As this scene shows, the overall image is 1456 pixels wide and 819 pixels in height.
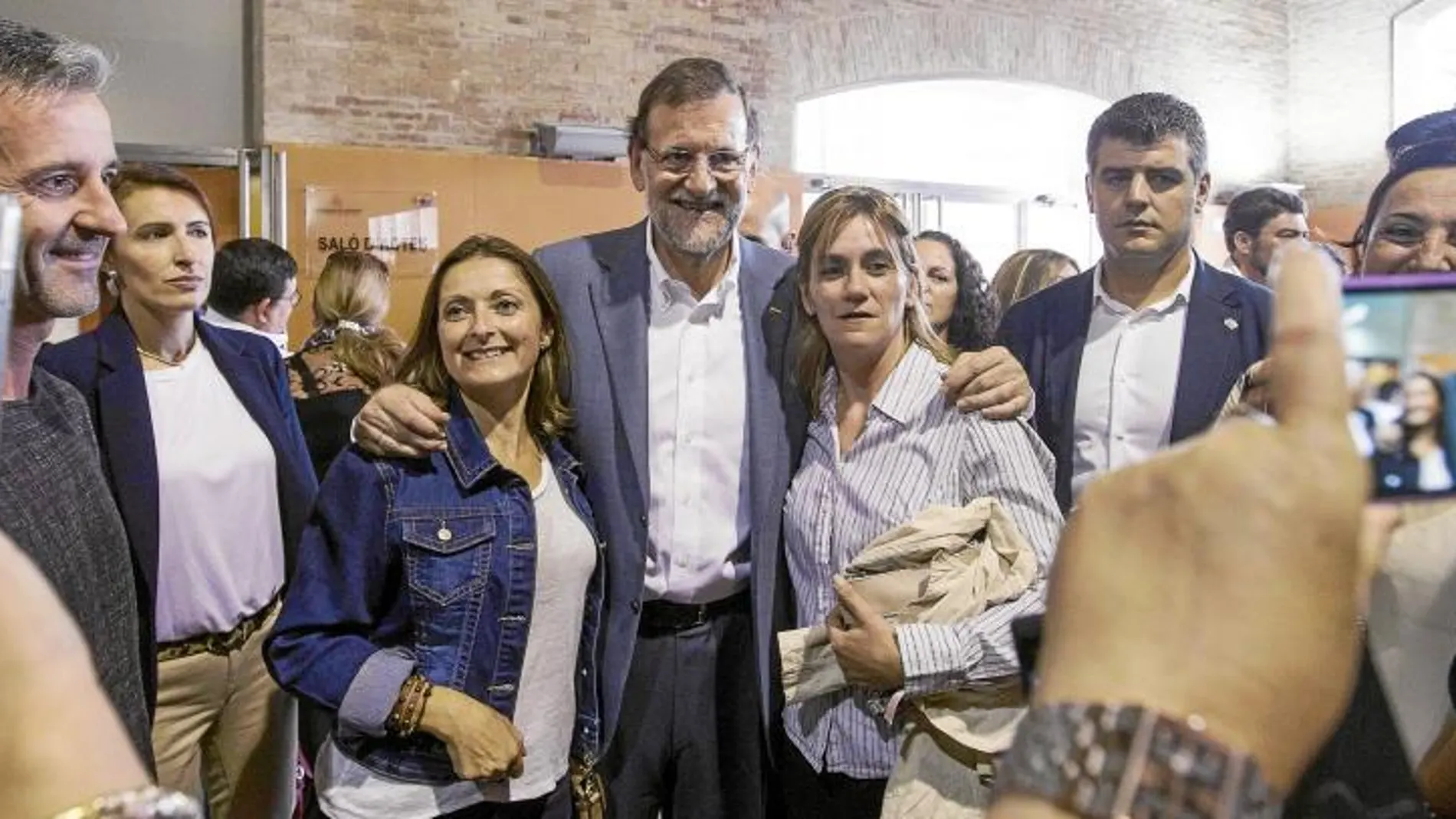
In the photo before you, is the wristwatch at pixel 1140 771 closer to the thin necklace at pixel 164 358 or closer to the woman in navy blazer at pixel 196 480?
the woman in navy blazer at pixel 196 480

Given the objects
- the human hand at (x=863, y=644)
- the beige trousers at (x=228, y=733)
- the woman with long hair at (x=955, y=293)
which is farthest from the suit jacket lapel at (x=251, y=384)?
the woman with long hair at (x=955, y=293)

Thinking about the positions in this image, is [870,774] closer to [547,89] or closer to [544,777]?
[544,777]

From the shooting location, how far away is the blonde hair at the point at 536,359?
94.3 inches

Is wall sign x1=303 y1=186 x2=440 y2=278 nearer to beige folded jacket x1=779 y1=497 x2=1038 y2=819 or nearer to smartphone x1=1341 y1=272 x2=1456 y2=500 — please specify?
beige folded jacket x1=779 y1=497 x2=1038 y2=819

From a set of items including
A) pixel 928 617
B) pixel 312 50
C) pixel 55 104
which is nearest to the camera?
pixel 55 104

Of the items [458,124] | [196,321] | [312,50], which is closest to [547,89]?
[458,124]

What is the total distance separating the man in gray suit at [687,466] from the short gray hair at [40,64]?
79 cm

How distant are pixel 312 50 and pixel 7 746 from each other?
710 cm

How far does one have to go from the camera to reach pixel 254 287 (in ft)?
13.4

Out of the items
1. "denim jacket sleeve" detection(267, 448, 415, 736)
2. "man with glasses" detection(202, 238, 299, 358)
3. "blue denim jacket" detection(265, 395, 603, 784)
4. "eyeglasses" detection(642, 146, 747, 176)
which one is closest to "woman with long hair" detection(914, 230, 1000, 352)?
"eyeglasses" detection(642, 146, 747, 176)

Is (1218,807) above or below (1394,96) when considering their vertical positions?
below

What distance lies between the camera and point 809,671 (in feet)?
Result: 7.01

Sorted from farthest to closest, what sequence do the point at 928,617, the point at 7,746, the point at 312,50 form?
the point at 312,50 < the point at 928,617 < the point at 7,746

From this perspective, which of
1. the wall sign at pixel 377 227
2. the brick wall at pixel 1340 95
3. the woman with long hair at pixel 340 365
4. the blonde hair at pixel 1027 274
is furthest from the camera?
the brick wall at pixel 1340 95
